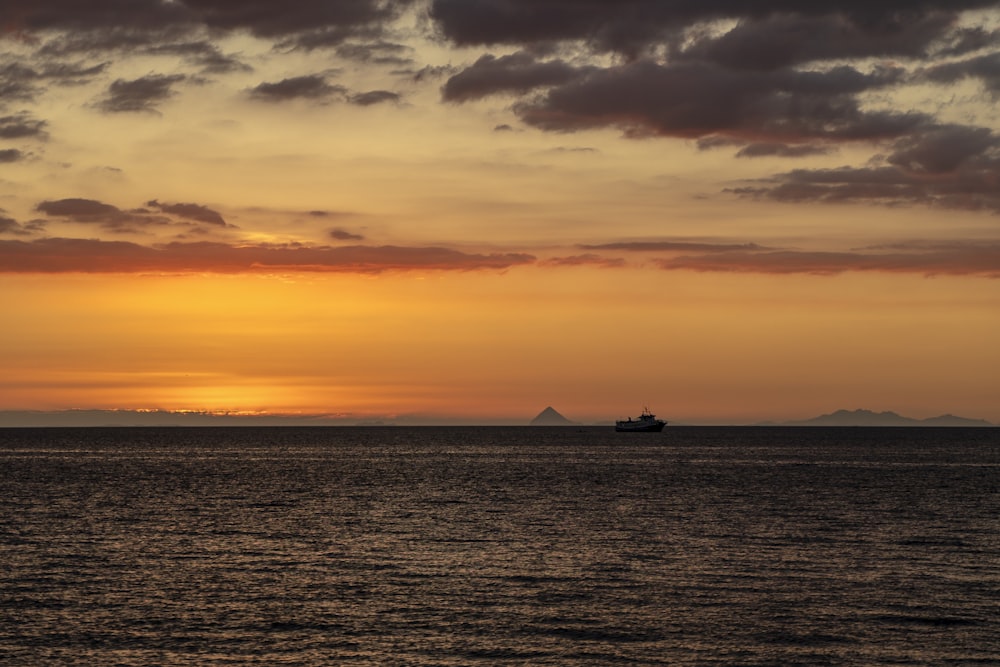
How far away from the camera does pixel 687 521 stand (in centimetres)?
9538

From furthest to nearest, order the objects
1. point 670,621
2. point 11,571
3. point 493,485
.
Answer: point 493,485, point 11,571, point 670,621

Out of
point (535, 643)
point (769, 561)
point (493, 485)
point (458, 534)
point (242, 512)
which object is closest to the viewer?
point (535, 643)

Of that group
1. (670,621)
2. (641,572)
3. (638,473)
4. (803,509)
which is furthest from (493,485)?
(670,621)

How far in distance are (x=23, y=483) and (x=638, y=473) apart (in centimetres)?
9434

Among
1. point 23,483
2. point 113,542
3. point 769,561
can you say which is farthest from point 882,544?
point 23,483

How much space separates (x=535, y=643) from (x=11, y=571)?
36.4 meters

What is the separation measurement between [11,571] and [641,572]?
38.6 m

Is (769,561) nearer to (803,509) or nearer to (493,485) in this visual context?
(803,509)

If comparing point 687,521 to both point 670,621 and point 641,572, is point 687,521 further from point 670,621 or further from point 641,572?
point 670,621

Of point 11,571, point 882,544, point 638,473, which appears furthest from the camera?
point 638,473

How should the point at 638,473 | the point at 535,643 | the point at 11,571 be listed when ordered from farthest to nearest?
the point at 638,473 < the point at 11,571 < the point at 535,643

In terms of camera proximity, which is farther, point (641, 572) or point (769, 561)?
point (769, 561)

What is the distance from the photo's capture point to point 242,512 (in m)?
107

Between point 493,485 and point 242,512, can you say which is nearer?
point 242,512
